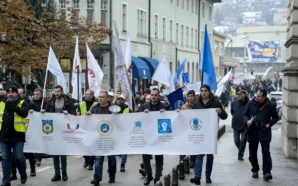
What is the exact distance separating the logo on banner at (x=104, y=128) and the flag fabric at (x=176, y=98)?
2.26m

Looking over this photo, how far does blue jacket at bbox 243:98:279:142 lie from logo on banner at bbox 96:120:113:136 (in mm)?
2656

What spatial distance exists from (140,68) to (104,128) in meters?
27.9

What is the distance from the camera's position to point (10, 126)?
1220 cm

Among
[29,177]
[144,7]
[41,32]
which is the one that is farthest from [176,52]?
[29,177]

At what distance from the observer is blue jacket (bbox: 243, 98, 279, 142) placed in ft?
43.6

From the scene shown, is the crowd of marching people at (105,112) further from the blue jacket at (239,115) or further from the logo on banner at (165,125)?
the blue jacket at (239,115)

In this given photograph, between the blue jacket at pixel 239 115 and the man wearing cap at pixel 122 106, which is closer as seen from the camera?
the man wearing cap at pixel 122 106

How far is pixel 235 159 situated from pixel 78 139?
5.28 meters

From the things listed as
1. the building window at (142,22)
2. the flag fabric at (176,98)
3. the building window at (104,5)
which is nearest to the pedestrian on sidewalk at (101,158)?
the flag fabric at (176,98)

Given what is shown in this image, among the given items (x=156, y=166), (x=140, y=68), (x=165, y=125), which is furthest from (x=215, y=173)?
(x=140, y=68)

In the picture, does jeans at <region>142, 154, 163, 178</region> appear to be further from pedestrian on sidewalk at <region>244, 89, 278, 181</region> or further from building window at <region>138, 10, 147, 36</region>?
building window at <region>138, 10, 147, 36</region>

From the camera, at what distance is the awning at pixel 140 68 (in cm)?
4006

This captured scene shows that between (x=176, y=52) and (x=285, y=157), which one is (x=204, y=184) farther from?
(x=176, y=52)

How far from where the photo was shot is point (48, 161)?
17141 millimetres
